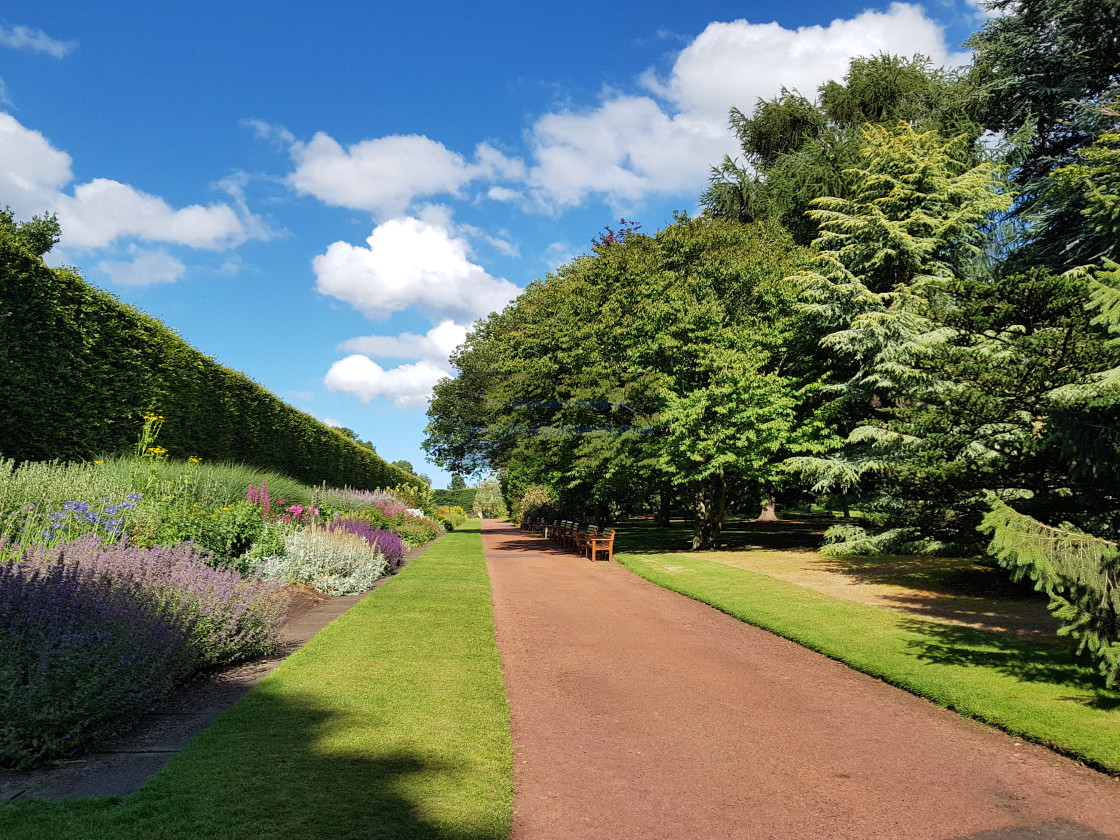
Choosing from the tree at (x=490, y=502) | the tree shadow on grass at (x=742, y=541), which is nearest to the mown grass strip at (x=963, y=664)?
the tree shadow on grass at (x=742, y=541)

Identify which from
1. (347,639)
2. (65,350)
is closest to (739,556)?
(347,639)

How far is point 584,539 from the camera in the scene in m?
20.7

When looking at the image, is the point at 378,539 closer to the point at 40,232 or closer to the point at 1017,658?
the point at 1017,658

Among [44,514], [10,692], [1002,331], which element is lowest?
Result: [10,692]

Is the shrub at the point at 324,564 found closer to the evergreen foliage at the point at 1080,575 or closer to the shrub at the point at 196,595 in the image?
the shrub at the point at 196,595

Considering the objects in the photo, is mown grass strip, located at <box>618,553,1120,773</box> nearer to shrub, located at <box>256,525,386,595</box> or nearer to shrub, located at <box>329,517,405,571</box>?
shrub, located at <box>256,525,386,595</box>

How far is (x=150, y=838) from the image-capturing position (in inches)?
122

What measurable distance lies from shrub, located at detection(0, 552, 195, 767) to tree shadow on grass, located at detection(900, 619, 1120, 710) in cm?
746

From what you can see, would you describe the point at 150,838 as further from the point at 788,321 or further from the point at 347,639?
the point at 788,321

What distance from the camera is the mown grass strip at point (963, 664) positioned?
16.7ft

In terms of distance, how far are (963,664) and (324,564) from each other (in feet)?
29.9

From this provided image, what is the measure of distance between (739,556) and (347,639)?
14.0 metres

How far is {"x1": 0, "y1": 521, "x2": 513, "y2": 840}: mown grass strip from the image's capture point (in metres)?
3.25

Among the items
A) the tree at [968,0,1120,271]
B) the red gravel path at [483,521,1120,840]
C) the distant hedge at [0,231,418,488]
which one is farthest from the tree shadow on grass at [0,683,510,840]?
the tree at [968,0,1120,271]
